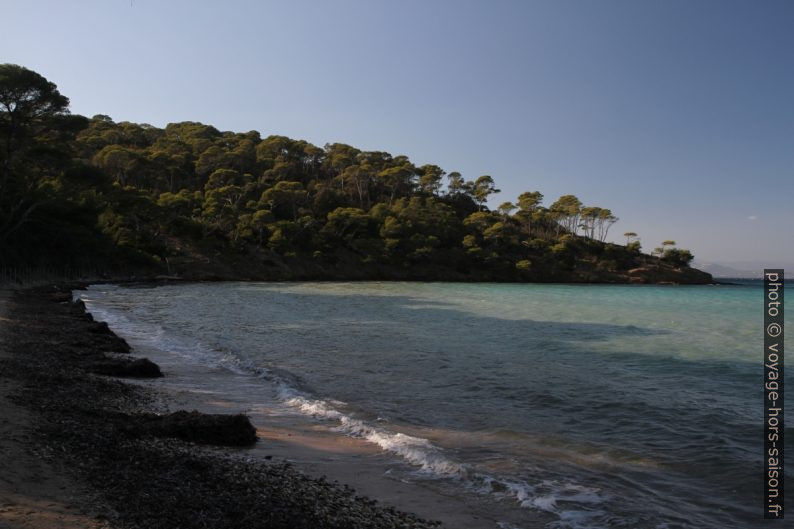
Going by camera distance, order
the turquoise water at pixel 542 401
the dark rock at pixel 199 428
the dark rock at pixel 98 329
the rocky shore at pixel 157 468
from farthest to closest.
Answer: the dark rock at pixel 98 329
the dark rock at pixel 199 428
the turquoise water at pixel 542 401
the rocky shore at pixel 157 468

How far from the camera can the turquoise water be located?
5.34m

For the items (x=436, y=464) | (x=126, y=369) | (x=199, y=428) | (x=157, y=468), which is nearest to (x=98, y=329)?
(x=126, y=369)

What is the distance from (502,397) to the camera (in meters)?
9.23

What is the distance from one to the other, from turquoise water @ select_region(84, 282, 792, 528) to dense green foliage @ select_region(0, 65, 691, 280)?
2161 cm

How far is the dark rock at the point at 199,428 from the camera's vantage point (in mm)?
5828

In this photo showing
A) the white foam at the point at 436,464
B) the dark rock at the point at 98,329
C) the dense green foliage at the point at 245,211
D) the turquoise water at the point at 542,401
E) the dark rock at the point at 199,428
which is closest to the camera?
the white foam at the point at 436,464

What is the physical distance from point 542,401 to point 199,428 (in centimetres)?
573

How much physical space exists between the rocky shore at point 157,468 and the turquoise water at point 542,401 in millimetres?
1418

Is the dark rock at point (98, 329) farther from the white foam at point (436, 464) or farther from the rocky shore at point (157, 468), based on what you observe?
the rocky shore at point (157, 468)

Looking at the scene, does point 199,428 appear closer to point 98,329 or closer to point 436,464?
point 436,464

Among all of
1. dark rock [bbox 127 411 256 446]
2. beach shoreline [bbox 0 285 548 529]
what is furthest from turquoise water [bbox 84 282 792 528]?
dark rock [bbox 127 411 256 446]

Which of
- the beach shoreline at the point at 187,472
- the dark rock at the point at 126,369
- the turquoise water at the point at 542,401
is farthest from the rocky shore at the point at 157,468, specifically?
the turquoise water at the point at 542,401

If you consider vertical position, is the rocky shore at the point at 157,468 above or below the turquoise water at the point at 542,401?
above

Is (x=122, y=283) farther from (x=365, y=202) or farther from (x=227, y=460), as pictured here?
(x=365, y=202)
